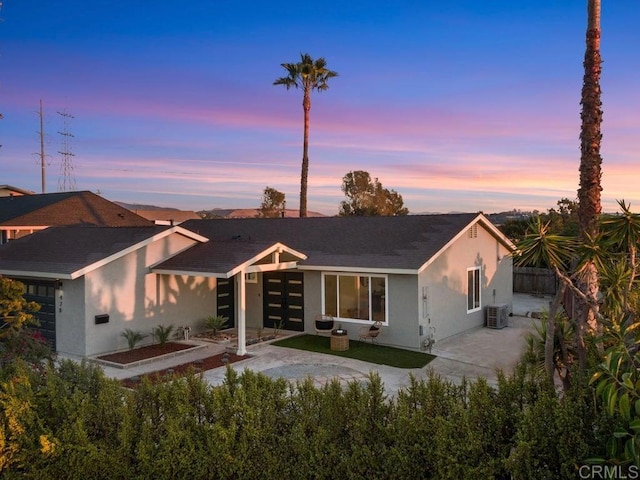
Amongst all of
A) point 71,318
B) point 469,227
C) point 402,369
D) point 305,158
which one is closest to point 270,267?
point 402,369

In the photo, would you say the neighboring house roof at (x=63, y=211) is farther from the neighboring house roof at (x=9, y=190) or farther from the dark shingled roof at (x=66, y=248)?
the neighboring house roof at (x=9, y=190)

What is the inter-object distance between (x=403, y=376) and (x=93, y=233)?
38.1 feet

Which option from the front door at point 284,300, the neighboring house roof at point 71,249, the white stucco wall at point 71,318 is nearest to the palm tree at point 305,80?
the front door at point 284,300

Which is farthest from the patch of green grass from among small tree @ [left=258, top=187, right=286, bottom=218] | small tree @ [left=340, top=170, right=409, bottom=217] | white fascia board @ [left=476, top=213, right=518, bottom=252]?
small tree @ [left=258, top=187, right=286, bottom=218]

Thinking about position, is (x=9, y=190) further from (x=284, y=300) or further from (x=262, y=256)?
(x=262, y=256)

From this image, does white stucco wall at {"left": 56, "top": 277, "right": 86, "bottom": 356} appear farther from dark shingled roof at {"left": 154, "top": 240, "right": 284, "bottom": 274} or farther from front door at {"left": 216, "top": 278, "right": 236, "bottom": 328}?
front door at {"left": 216, "top": 278, "right": 236, "bottom": 328}

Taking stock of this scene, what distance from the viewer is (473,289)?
59.2 ft

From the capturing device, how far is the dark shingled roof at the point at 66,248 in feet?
48.1

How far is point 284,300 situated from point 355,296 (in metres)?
2.90

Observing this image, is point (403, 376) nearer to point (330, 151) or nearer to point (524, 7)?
point (524, 7)

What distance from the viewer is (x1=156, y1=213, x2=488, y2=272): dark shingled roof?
50.5 feet

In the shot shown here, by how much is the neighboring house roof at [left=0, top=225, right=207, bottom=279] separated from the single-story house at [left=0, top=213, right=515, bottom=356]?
5cm

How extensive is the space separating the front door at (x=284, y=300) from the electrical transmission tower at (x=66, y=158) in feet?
86.5

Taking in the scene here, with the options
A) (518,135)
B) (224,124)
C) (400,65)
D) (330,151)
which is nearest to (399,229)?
(400,65)
